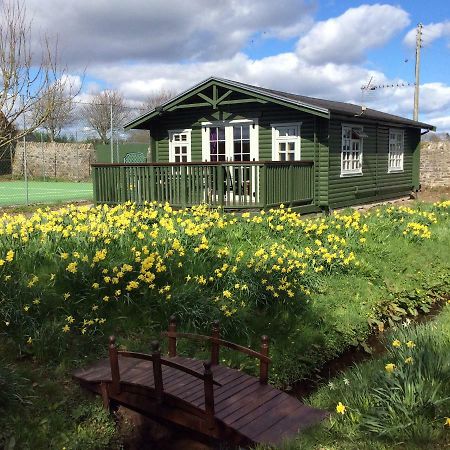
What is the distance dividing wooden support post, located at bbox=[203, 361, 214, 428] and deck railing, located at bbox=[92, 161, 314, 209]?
768cm

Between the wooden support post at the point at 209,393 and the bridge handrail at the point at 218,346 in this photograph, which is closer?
the wooden support post at the point at 209,393

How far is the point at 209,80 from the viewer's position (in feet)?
46.4

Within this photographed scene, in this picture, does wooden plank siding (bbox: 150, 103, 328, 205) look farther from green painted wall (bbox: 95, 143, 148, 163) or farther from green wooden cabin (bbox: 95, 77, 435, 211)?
green painted wall (bbox: 95, 143, 148, 163)

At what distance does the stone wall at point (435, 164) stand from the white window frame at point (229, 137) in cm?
1380

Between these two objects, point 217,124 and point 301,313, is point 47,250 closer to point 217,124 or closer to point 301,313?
point 301,313

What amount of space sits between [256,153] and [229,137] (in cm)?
107

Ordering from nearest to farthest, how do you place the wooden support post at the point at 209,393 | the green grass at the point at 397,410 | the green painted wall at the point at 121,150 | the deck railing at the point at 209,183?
the green grass at the point at 397,410
the wooden support post at the point at 209,393
the deck railing at the point at 209,183
the green painted wall at the point at 121,150

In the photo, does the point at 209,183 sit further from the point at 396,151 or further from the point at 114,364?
the point at 396,151

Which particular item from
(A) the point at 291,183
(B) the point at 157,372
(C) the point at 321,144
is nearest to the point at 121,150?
(C) the point at 321,144

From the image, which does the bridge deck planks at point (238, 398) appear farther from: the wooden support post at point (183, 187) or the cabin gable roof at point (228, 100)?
the cabin gable roof at point (228, 100)

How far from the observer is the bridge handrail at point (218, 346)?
176 inches

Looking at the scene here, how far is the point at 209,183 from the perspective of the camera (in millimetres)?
11828

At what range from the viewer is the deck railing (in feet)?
38.1

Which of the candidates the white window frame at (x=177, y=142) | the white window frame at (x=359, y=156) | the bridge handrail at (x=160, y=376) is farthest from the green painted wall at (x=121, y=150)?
the bridge handrail at (x=160, y=376)
